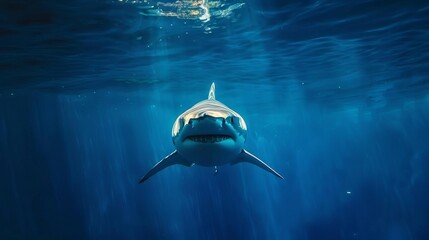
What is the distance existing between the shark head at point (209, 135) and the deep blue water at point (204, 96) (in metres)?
5.91

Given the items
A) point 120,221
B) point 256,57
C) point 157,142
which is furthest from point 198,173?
point 157,142

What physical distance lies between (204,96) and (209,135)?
87.7ft

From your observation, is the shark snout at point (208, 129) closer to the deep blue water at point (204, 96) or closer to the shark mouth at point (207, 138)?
the shark mouth at point (207, 138)

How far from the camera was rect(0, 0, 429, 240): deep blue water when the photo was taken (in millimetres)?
11781

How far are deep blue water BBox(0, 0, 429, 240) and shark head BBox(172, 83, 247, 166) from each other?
591 cm

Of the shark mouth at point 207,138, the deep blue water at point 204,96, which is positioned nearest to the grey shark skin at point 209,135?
the shark mouth at point 207,138

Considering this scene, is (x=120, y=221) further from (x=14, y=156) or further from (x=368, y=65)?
(x=368, y=65)

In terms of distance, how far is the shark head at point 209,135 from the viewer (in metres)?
5.12

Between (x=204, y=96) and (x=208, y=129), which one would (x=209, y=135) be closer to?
(x=208, y=129)

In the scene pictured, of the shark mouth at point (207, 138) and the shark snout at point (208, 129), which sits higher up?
the shark snout at point (208, 129)

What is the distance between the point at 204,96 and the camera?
32.0m

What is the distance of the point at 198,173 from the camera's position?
39.0 meters

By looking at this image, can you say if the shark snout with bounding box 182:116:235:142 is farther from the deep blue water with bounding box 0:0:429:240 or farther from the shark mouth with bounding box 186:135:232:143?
the deep blue water with bounding box 0:0:429:240

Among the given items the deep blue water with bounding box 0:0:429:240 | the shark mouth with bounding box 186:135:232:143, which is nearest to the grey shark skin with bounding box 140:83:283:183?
the shark mouth with bounding box 186:135:232:143
